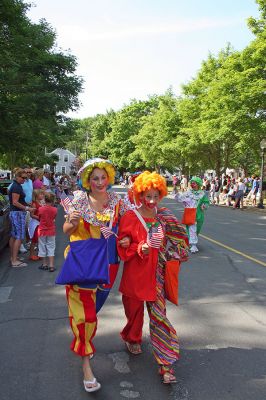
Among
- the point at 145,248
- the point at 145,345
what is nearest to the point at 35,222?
the point at 145,345

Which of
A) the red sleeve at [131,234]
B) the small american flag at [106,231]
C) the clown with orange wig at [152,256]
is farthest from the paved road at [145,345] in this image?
the small american flag at [106,231]

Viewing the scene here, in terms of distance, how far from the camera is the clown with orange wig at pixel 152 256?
3438 mm

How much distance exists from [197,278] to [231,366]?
124 inches

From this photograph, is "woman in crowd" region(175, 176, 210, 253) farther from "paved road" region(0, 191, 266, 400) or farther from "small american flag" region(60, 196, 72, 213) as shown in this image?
"small american flag" region(60, 196, 72, 213)

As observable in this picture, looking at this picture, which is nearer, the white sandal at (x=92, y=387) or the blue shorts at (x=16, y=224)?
the white sandal at (x=92, y=387)

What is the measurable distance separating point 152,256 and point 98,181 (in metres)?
0.79

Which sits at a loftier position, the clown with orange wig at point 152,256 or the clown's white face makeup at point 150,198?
the clown's white face makeup at point 150,198

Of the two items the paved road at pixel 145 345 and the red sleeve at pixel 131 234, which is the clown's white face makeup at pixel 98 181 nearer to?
the red sleeve at pixel 131 234

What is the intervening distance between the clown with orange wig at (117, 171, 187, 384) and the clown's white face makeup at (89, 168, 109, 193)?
30 centimetres

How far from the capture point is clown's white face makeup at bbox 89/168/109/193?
138 inches

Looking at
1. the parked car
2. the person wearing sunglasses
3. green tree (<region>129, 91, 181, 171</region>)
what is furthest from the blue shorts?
green tree (<region>129, 91, 181, 171</region>)

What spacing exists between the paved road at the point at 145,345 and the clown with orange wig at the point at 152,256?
1.00 ft

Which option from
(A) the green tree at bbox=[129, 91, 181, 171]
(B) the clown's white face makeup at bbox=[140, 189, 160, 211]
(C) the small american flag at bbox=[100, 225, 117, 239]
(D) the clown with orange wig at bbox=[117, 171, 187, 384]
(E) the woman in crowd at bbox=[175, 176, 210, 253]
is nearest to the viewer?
(C) the small american flag at bbox=[100, 225, 117, 239]

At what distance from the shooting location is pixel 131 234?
3.51 metres
